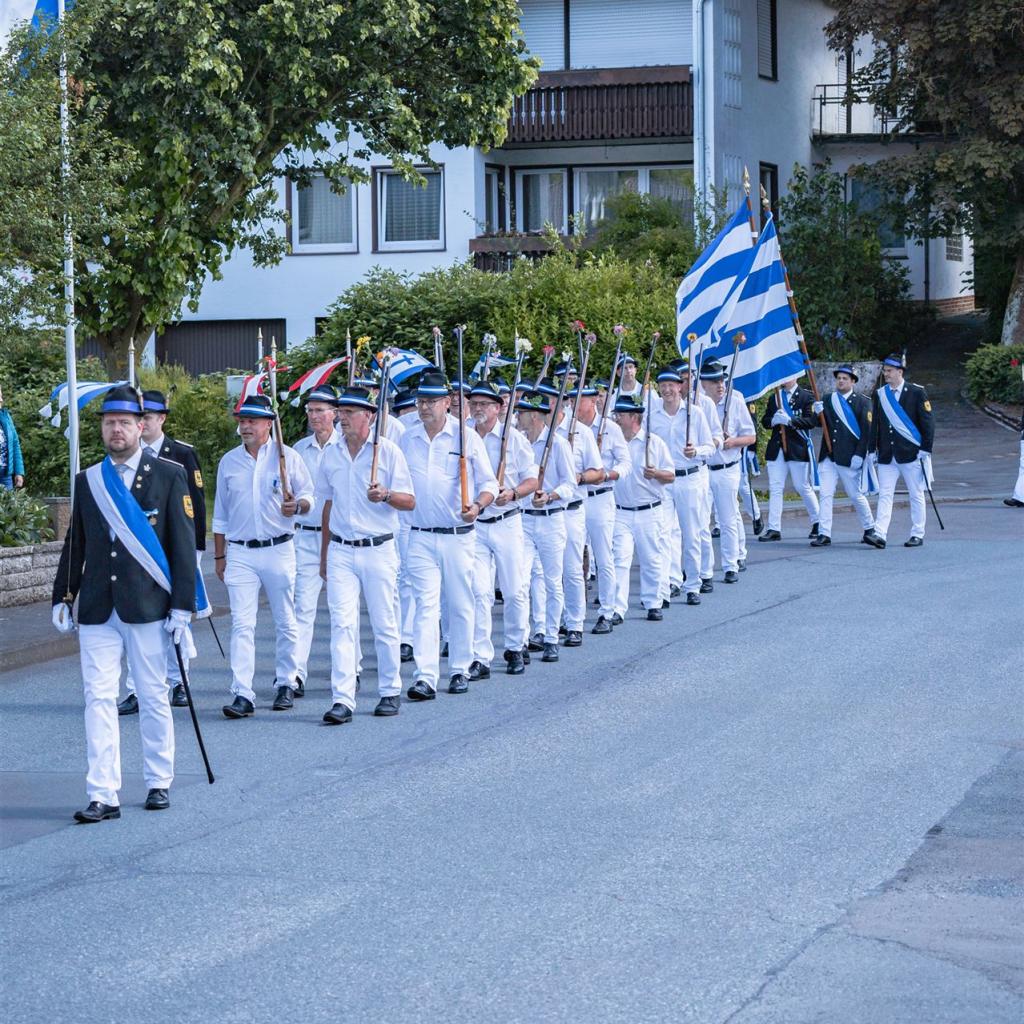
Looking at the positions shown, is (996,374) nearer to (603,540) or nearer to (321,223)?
(321,223)

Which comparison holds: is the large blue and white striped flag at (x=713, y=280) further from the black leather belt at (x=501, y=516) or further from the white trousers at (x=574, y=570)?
the black leather belt at (x=501, y=516)

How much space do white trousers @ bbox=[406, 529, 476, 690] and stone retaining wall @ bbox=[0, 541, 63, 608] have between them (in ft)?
16.3

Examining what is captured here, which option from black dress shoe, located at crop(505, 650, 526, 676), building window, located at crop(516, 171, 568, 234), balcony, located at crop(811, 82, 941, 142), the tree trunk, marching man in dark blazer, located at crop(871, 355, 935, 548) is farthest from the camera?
balcony, located at crop(811, 82, 941, 142)

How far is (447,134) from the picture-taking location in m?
22.3

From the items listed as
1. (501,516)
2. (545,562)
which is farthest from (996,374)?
(501,516)

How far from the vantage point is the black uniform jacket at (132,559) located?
30.2 feet

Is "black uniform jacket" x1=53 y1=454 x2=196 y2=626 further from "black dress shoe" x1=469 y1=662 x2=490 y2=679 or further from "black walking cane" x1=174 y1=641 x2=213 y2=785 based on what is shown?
"black dress shoe" x1=469 y1=662 x2=490 y2=679

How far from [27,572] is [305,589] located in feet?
15.1

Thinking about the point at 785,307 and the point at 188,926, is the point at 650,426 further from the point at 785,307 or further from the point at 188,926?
the point at 188,926

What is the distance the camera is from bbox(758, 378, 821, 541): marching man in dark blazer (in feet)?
69.7

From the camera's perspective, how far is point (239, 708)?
11656mm

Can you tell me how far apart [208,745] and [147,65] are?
10.4 metres

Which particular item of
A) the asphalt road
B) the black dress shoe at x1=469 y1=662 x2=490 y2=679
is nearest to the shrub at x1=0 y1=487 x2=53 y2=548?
the asphalt road

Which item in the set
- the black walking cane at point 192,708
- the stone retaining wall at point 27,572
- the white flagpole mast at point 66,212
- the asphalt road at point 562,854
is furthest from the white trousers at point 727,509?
the black walking cane at point 192,708
